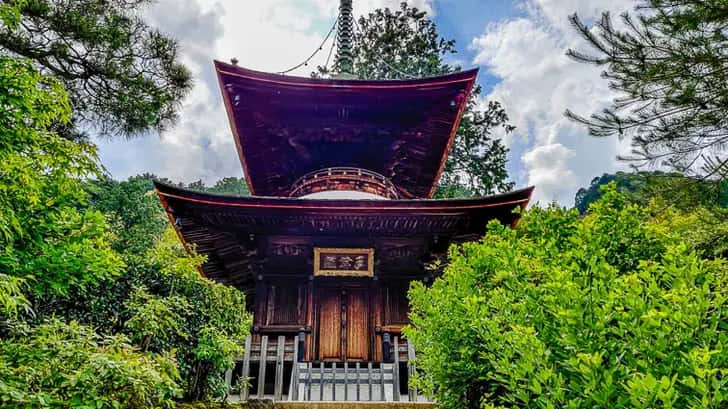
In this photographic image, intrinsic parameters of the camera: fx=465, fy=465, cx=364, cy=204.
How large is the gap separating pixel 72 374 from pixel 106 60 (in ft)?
22.7

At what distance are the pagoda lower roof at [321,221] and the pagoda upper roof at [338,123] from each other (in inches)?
103

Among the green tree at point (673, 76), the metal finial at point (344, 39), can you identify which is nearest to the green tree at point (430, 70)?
the metal finial at point (344, 39)

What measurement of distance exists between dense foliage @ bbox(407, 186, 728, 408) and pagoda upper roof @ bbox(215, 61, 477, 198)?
6190 millimetres

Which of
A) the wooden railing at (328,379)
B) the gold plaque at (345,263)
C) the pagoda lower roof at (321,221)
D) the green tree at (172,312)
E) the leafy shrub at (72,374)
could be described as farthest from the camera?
the gold plaque at (345,263)

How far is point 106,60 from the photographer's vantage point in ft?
26.0

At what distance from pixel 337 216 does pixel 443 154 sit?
4186 millimetres

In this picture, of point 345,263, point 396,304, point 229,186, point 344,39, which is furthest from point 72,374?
point 229,186

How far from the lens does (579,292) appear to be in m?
1.88

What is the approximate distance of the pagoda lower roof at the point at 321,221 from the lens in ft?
22.7

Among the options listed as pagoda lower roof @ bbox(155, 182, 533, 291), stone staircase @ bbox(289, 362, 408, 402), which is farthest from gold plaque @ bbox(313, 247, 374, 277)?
stone staircase @ bbox(289, 362, 408, 402)

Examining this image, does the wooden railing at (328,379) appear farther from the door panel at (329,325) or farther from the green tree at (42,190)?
the green tree at (42,190)

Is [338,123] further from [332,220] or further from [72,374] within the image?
[72,374]

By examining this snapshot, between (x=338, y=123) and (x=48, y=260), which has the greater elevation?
(x=338, y=123)

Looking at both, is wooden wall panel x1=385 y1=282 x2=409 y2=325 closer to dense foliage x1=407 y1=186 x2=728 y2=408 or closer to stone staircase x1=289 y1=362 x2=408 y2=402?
stone staircase x1=289 y1=362 x2=408 y2=402
